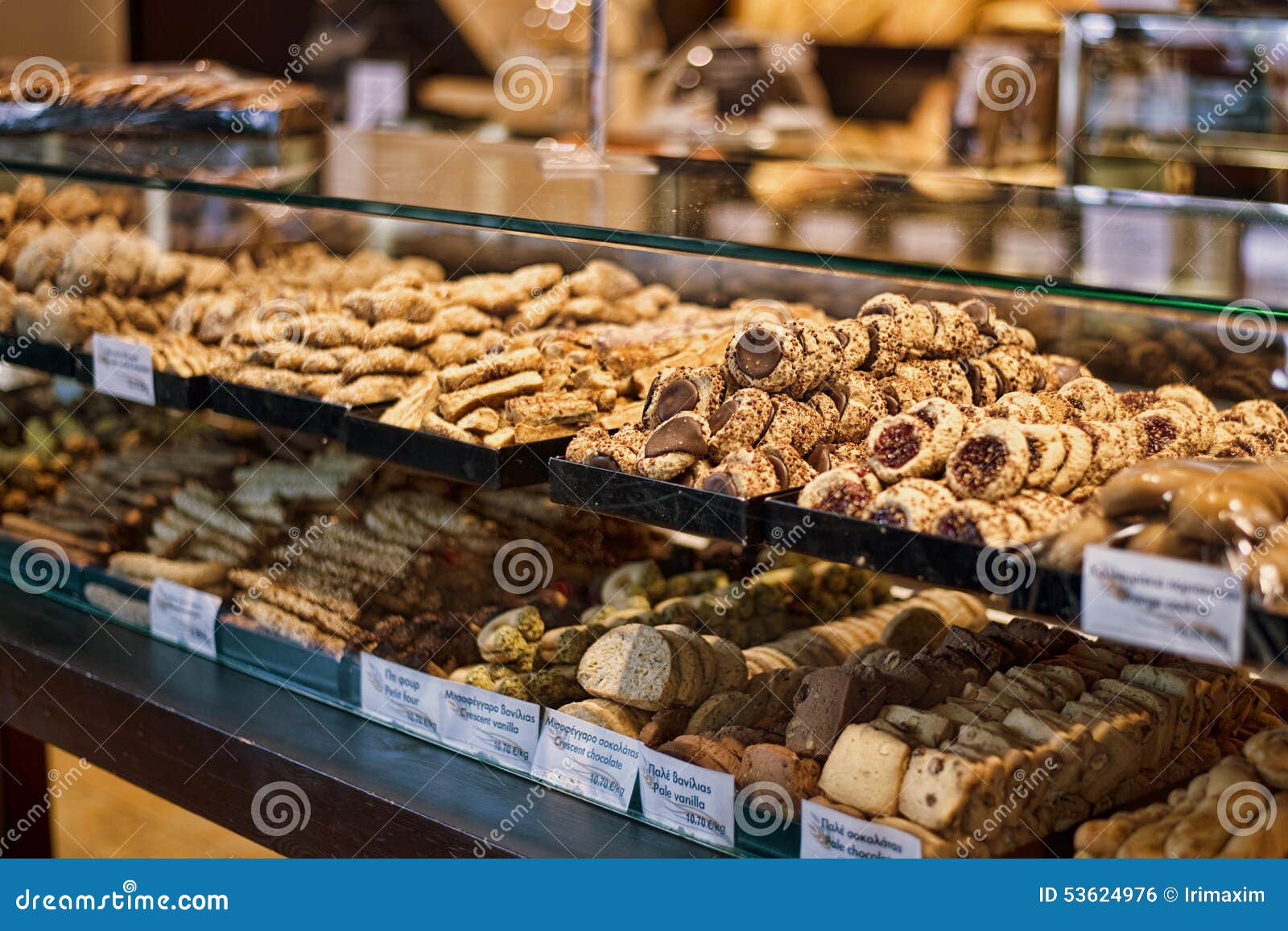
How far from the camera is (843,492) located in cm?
142

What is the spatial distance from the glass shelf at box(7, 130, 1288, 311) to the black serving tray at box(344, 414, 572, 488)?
294 millimetres

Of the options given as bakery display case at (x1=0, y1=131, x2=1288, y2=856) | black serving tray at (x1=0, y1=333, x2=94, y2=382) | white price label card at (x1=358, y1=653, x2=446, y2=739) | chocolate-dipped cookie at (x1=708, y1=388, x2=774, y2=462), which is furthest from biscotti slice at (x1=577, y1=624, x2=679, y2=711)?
black serving tray at (x1=0, y1=333, x2=94, y2=382)

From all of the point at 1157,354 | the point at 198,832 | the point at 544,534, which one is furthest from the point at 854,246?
the point at 198,832

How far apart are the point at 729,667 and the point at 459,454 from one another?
0.46m

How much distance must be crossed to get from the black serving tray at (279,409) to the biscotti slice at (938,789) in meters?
0.92

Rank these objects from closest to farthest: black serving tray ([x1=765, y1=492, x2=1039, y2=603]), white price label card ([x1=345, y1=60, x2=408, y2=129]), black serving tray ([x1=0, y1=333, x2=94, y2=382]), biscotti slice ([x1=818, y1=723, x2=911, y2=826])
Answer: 1. black serving tray ([x1=765, y1=492, x2=1039, y2=603])
2. biscotti slice ([x1=818, y1=723, x2=911, y2=826])
3. black serving tray ([x1=0, y1=333, x2=94, y2=382])
4. white price label card ([x1=345, y1=60, x2=408, y2=129])

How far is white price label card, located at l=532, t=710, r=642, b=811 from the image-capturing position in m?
1.73

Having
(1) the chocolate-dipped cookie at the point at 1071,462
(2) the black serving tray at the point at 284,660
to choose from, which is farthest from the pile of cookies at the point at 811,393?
(2) the black serving tray at the point at 284,660

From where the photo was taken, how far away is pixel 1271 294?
1477mm

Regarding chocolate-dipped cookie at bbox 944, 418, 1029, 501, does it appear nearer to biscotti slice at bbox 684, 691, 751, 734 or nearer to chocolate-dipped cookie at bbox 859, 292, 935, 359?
chocolate-dipped cookie at bbox 859, 292, 935, 359

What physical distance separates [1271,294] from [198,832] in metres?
2.55

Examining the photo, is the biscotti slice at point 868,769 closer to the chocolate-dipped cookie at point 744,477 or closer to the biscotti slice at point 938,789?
the biscotti slice at point 938,789

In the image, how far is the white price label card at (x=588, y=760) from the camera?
1730 millimetres
